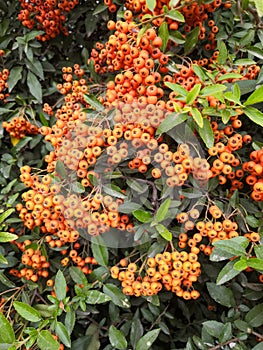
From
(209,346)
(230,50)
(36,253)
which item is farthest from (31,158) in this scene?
(209,346)

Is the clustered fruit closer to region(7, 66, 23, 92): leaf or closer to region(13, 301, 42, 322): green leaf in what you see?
region(7, 66, 23, 92): leaf

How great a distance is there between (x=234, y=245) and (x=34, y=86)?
1398mm

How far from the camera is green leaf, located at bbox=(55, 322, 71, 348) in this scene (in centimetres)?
153

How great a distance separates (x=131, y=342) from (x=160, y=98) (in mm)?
1046

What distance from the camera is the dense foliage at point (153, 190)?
4.64ft

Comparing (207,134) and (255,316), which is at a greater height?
(207,134)

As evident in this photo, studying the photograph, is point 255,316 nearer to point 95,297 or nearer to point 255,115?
point 95,297

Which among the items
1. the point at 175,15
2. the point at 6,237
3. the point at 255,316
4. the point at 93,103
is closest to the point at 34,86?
the point at 93,103

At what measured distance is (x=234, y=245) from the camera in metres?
1.39

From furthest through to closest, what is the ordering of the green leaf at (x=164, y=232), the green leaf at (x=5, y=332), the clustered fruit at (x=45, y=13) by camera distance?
the clustered fruit at (x=45, y=13), the green leaf at (x=5, y=332), the green leaf at (x=164, y=232)

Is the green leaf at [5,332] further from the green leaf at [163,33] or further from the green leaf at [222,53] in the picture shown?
the green leaf at [222,53]

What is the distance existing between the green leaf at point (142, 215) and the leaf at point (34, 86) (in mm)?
1039

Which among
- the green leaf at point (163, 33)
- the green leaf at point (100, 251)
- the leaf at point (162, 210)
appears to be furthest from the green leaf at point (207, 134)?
the green leaf at point (100, 251)

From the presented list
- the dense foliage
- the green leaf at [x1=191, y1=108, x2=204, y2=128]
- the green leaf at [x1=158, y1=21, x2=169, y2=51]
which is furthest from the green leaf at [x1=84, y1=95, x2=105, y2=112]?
the green leaf at [x1=191, y1=108, x2=204, y2=128]
